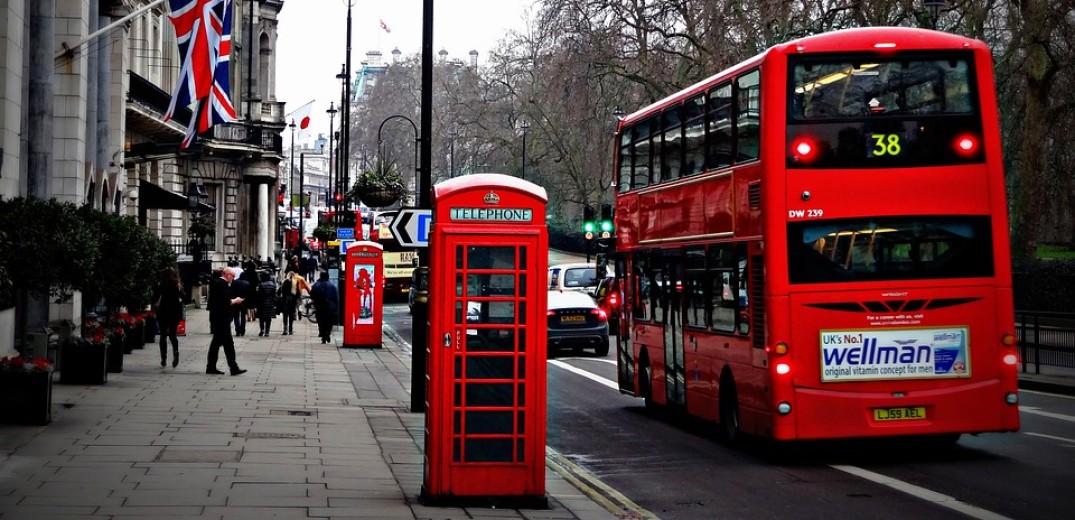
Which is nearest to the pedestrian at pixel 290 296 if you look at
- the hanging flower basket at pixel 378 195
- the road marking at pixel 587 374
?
the hanging flower basket at pixel 378 195

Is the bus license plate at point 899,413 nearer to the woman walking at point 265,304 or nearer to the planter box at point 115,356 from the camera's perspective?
the planter box at point 115,356

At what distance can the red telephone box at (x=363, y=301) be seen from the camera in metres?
34.4

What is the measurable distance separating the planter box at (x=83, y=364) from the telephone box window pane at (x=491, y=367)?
35.9 ft

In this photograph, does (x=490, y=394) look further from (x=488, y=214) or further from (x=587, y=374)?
(x=587, y=374)

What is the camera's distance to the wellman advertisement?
13586mm

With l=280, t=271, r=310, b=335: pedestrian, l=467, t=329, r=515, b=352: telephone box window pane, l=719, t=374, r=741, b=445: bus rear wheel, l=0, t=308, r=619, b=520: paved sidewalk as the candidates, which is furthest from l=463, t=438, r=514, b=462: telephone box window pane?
l=280, t=271, r=310, b=335: pedestrian

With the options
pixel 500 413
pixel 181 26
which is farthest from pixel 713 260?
pixel 181 26

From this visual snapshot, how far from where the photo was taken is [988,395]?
13711mm

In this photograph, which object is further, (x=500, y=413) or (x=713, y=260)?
(x=713, y=260)

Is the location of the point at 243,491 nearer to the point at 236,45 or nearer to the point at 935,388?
the point at 935,388

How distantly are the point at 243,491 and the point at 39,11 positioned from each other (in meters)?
15.0

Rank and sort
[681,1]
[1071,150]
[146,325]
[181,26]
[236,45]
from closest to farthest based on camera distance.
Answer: [181,26] < [146,325] < [1071,150] < [681,1] < [236,45]

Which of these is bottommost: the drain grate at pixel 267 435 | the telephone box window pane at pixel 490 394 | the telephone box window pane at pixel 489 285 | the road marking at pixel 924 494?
the road marking at pixel 924 494

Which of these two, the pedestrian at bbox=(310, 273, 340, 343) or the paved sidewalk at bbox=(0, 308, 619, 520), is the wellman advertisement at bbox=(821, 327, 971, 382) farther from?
the pedestrian at bbox=(310, 273, 340, 343)
